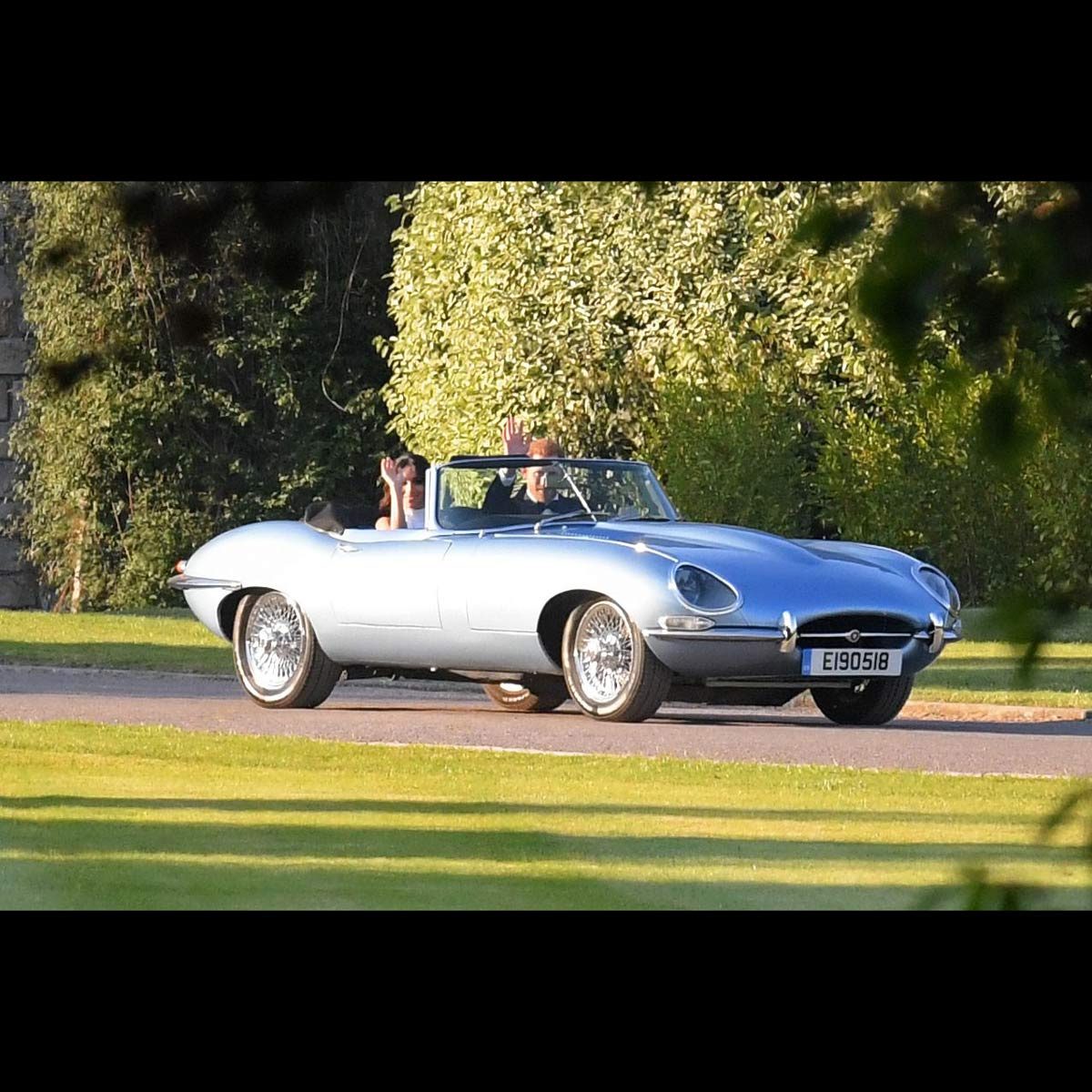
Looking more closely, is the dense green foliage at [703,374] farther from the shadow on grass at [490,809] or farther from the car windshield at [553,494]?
the shadow on grass at [490,809]

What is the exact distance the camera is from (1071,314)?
2594mm

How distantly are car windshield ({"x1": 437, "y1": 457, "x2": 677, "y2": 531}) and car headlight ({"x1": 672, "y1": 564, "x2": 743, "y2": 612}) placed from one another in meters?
1.33

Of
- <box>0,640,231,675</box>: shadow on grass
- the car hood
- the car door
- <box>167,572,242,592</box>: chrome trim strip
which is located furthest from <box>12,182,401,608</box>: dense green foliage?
the car hood

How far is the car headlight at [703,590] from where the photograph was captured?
11472 millimetres

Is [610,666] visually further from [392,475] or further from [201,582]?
[392,475]

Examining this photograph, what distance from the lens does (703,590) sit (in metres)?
11.6

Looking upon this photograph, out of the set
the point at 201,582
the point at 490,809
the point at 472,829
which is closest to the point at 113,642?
the point at 201,582

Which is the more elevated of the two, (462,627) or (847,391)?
(847,391)

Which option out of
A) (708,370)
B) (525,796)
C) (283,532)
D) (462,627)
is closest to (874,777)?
(525,796)

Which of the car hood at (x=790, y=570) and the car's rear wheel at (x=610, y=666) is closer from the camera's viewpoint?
the car hood at (x=790, y=570)

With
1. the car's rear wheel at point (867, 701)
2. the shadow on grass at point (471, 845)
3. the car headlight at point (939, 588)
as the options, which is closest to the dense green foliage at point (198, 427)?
the car's rear wheel at point (867, 701)

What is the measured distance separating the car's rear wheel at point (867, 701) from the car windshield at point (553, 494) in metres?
1.31
